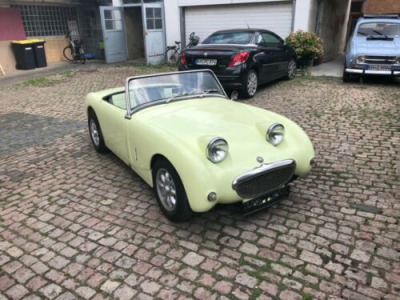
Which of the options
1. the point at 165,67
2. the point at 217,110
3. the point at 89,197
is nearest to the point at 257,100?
the point at 217,110

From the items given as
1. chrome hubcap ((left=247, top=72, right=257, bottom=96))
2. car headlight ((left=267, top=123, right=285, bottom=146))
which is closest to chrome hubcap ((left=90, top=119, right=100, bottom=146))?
car headlight ((left=267, top=123, right=285, bottom=146))

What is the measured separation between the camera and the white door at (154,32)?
47.7 feet

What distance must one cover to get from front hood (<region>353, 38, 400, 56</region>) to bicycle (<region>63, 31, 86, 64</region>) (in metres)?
12.3

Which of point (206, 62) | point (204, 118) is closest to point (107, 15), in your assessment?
point (206, 62)

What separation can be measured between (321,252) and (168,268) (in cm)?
134

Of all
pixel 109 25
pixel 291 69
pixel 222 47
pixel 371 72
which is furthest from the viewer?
pixel 109 25

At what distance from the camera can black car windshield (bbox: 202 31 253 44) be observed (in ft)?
29.4

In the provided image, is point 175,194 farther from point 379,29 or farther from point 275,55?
point 379,29

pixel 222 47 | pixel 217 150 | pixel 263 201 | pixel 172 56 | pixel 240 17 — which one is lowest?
pixel 263 201

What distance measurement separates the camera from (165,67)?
47.9 feet

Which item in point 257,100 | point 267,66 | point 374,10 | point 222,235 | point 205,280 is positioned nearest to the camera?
point 205,280

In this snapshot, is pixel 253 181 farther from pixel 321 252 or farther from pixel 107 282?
pixel 107 282

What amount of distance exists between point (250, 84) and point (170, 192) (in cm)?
569

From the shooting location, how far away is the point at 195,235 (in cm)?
328
